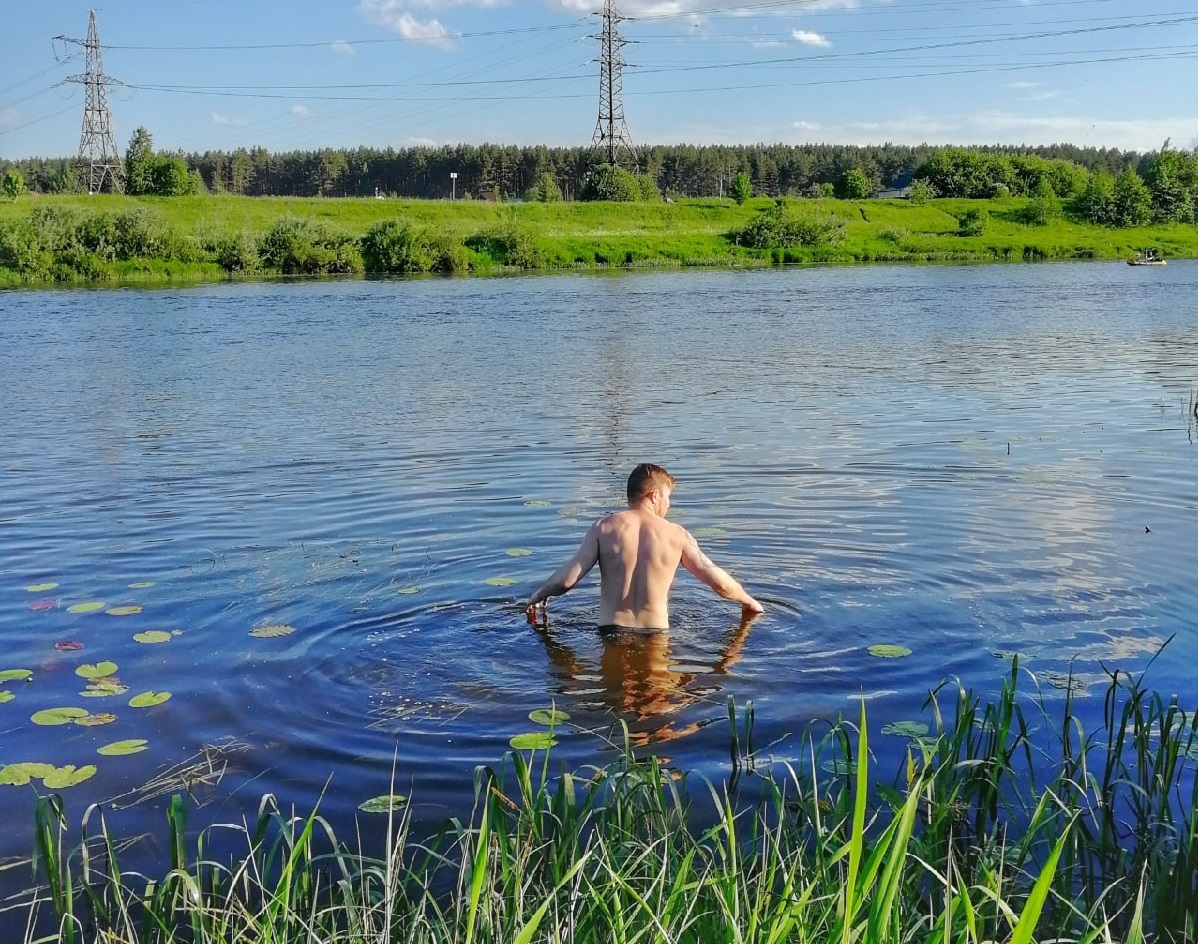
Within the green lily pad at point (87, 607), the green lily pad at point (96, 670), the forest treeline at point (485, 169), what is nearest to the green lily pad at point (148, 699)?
the green lily pad at point (96, 670)

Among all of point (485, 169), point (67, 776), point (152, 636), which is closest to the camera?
point (67, 776)

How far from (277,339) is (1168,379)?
843 inches

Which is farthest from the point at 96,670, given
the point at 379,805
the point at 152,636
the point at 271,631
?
the point at 379,805

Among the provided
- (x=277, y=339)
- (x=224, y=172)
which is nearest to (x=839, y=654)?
(x=277, y=339)

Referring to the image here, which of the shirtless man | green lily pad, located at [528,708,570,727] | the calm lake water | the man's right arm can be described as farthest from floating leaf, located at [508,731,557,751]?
the man's right arm

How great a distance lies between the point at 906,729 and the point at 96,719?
450cm

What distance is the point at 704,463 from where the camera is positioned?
1466 centimetres

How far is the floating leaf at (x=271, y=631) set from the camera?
332 inches

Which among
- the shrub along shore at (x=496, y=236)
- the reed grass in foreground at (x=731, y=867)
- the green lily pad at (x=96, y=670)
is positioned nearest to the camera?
the reed grass in foreground at (x=731, y=867)

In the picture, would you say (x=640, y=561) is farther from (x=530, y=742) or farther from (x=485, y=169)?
(x=485, y=169)

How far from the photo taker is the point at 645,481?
7969 millimetres

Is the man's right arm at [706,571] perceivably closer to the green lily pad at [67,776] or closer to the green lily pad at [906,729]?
the green lily pad at [906,729]

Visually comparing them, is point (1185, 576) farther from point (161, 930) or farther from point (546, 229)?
point (546, 229)

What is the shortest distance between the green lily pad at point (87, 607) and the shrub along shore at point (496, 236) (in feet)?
186
